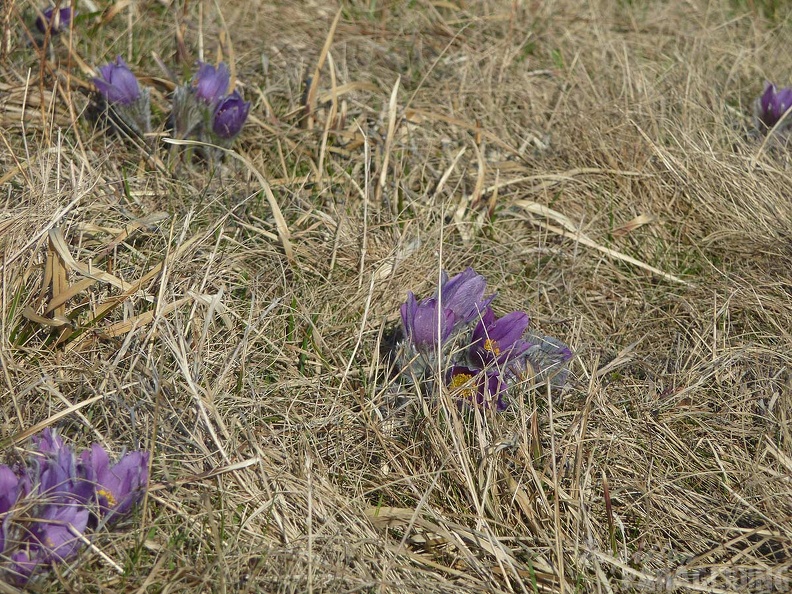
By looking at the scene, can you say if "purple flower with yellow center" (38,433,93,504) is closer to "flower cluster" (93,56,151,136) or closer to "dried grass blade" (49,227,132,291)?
"dried grass blade" (49,227,132,291)

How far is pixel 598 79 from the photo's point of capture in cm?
262

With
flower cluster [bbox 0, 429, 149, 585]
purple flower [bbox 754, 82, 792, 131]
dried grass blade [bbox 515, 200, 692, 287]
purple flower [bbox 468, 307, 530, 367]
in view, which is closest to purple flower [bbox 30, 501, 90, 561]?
flower cluster [bbox 0, 429, 149, 585]

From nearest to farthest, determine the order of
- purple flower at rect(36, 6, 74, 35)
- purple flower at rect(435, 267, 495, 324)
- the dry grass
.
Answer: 1. the dry grass
2. purple flower at rect(435, 267, 495, 324)
3. purple flower at rect(36, 6, 74, 35)

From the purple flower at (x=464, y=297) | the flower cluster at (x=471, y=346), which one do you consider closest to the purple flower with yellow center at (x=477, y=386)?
the flower cluster at (x=471, y=346)

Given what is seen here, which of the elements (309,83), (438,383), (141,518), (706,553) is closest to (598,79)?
(309,83)

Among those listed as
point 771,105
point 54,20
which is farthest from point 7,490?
point 771,105

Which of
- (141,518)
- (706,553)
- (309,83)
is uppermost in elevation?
(309,83)

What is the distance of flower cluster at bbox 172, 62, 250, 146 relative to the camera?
6.99 feet

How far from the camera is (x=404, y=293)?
6.49ft

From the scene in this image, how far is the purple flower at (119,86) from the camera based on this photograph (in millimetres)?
2122

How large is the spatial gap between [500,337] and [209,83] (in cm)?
105

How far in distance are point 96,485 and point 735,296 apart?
1.52 m

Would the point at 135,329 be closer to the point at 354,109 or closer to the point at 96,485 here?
the point at 96,485

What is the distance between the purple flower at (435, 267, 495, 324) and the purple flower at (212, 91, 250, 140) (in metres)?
0.79
